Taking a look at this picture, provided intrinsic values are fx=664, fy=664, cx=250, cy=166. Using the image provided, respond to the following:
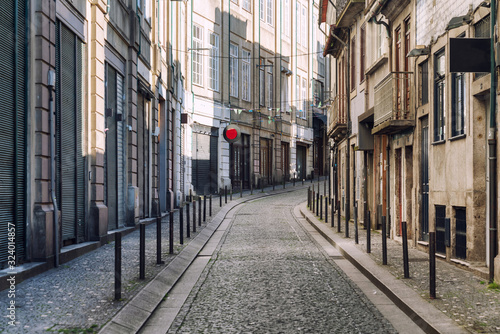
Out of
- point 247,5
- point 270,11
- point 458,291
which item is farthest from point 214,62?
point 458,291

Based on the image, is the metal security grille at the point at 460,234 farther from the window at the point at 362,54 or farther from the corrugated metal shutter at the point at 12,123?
the window at the point at 362,54

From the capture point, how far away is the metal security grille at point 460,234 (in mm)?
10991

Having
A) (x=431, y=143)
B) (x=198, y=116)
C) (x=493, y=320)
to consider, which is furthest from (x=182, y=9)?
(x=493, y=320)

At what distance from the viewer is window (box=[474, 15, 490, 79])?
32.3ft

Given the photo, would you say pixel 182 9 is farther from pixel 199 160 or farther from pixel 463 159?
pixel 463 159

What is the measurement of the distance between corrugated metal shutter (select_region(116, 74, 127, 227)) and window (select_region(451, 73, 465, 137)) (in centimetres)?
799

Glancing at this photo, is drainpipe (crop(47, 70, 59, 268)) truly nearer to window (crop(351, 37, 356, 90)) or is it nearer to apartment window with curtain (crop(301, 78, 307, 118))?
window (crop(351, 37, 356, 90))

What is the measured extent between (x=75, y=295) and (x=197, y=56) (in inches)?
1093

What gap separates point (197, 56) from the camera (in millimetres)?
34375

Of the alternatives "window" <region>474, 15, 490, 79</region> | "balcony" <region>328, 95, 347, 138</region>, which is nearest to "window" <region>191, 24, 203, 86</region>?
"balcony" <region>328, 95, 347, 138</region>

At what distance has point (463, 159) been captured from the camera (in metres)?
10.9

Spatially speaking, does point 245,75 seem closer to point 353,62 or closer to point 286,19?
point 286,19

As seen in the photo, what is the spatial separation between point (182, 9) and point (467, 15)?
21.3 metres

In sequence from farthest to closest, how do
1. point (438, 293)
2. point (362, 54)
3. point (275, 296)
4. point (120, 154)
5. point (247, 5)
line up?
point (247, 5) → point (362, 54) → point (120, 154) → point (275, 296) → point (438, 293)
